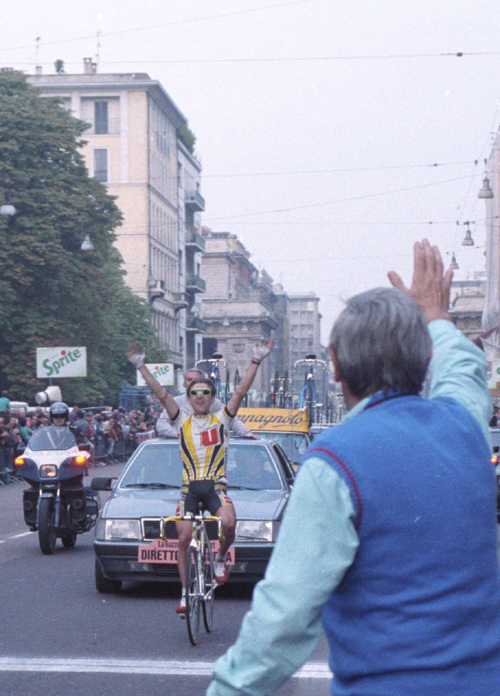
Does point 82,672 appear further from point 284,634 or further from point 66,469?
point 66,469

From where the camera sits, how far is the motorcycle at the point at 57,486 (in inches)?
549

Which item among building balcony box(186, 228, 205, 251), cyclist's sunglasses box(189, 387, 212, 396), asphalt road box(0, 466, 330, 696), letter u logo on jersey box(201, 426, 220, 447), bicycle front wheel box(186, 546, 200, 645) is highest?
building balcony box(186, 228, 205, 251)

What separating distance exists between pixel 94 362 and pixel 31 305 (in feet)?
18.9

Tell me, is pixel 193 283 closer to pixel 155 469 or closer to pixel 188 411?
pixel 155 469

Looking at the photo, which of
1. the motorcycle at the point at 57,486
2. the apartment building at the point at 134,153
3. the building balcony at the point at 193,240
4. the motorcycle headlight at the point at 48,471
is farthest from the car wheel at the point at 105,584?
the building balcony at the point at 193,240

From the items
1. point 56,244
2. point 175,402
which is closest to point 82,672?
point 175,402

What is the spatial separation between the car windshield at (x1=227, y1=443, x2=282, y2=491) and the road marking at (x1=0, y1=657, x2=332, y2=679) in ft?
11.6

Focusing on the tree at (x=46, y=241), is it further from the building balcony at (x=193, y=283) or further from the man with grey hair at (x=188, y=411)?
the building balcony at (x=193, y=283)

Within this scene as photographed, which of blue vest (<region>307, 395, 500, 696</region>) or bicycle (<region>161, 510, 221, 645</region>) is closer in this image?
blue vest (<region>307, 395, 500, 696</region>)

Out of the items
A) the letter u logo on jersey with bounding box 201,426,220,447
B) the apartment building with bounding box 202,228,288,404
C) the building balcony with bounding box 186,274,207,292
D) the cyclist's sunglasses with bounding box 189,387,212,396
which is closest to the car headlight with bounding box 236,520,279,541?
the letter u logo on jersey with bounding box 201,426,220,447

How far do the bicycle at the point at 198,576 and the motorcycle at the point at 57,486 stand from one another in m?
5.38

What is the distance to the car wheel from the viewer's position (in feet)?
34.7

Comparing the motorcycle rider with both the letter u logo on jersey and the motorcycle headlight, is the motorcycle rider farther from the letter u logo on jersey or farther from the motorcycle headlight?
the letter u logo on jersey

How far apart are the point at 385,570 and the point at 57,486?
473 inches
